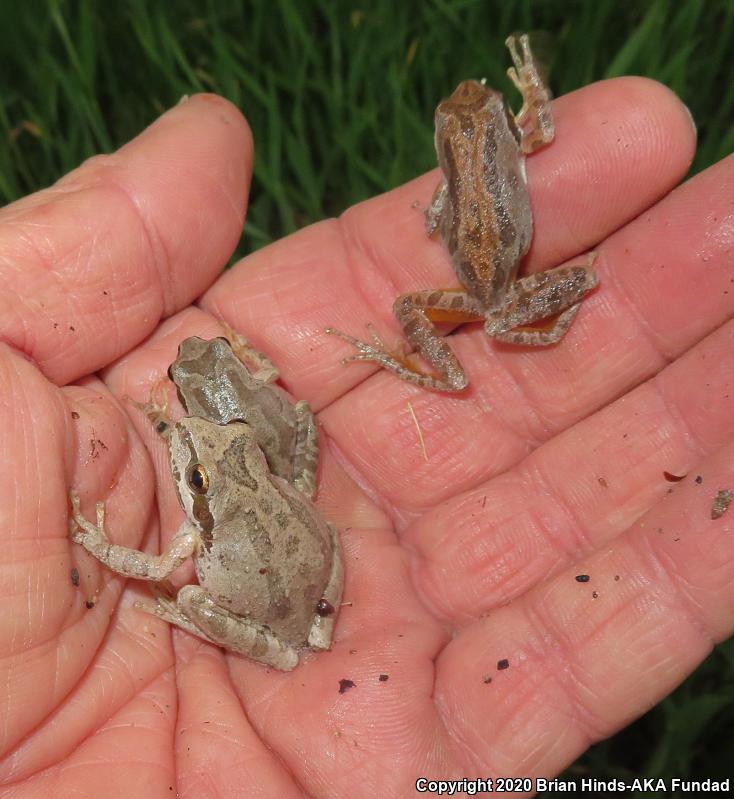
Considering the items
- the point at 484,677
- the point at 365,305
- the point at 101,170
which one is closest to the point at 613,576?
the point at 484,677

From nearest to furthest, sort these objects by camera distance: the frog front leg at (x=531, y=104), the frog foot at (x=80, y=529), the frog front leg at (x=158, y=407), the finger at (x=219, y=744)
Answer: the finger at (x=219, y=744), the frog foot at (x=80, y=529), the frog front leg at (x=158, y=407), the frog front leg at (x=531, y=104)

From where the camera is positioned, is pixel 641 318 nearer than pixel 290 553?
No

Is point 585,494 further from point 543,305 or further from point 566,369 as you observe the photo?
point 543,305

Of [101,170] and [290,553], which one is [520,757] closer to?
[290,553]

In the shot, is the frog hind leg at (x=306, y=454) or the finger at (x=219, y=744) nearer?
the finger at (x=219, y=744)

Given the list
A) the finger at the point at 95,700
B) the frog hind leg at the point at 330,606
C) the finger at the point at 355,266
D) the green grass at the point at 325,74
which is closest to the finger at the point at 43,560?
the finger at the point at 95,700

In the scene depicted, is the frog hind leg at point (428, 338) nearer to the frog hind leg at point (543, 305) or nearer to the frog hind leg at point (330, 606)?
the frog hind leg at point (543, 305)

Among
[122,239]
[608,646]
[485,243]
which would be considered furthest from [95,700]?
[485,243]

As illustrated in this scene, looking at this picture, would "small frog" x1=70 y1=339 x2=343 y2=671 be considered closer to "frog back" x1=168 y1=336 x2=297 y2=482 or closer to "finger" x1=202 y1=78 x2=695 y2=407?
"frog back" x1=168 y1=336 x2=297 y2=482
